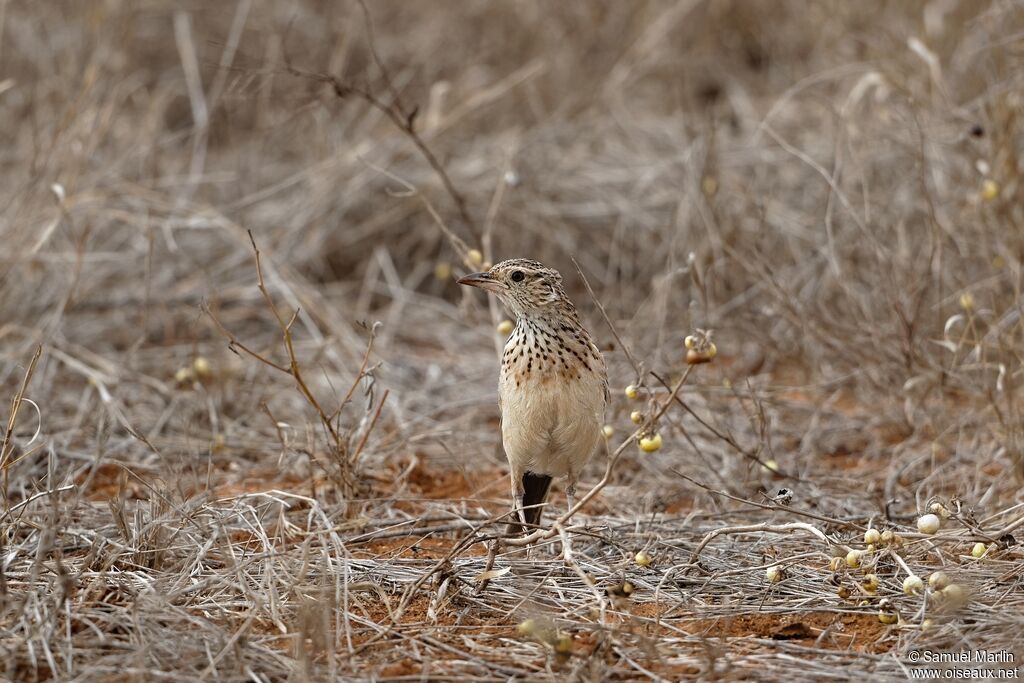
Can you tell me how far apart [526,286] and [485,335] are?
9.45 ft

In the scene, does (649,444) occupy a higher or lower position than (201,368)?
higher

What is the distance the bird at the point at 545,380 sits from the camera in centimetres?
411

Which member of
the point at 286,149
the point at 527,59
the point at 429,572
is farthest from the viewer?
the point at 527,59

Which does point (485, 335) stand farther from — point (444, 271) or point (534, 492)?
point (534, 492)

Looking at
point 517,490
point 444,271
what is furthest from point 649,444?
point 444,271

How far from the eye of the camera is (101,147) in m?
7.79

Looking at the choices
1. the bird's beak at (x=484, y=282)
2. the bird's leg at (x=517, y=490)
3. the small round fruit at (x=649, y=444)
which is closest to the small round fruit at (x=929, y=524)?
the small round fruit at (x=649, y=444)

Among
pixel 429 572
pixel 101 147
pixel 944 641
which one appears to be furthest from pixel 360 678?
pixel 101 147

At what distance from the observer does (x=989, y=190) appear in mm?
5434

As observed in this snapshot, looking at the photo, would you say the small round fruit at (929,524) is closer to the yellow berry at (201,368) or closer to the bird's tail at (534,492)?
the bird's tail at (534,492)

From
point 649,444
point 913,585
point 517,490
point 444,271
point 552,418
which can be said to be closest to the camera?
point 913,585

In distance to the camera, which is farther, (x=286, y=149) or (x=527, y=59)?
(x=527, y=59)

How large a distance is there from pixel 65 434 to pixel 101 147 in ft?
10.3

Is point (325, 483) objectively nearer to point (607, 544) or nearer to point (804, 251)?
point (607, 544)
